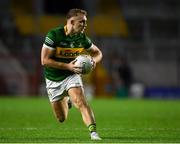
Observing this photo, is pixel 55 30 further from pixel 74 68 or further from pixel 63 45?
pixel 74 68

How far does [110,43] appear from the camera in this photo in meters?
35.8

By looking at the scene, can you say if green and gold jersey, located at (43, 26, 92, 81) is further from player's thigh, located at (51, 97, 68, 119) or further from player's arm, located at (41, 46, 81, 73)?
player's thigh, located at (51, 97, 68, 119)

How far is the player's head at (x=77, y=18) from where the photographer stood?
11.0m

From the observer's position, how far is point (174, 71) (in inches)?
1420

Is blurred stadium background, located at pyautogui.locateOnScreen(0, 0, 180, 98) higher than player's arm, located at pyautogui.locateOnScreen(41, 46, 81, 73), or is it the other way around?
player's arm, located at pyautogui.locateOnScreen(41, 46, 81, 73)

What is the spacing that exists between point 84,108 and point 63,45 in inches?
48.6

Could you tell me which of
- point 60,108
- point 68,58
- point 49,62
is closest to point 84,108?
point 49,62

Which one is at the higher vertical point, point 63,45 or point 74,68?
point 63,45

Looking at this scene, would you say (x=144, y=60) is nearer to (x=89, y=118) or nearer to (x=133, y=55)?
(x=133, y=55)

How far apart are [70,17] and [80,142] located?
2119 millimetres

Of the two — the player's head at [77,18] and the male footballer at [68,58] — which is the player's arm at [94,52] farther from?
the player's head at [77,18]

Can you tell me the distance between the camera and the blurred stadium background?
3316cm

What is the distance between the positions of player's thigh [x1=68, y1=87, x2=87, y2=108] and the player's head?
954 millimetres

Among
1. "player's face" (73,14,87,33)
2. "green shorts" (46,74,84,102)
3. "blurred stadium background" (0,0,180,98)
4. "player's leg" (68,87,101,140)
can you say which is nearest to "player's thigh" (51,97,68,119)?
"green shorts" (46,74,84,102)
